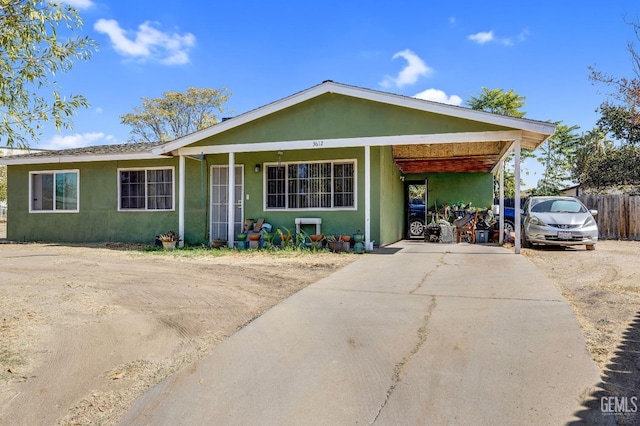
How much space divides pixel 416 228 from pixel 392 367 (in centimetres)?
1296

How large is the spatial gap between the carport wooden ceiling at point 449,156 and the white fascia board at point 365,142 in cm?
152

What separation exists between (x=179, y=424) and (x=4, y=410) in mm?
1161

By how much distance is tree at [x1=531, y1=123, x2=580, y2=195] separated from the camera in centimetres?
2864

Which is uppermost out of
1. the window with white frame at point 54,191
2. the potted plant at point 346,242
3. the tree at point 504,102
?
the tree at point 504,102

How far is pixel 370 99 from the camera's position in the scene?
943cm

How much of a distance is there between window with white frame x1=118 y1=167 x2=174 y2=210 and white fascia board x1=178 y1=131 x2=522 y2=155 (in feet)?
5.26

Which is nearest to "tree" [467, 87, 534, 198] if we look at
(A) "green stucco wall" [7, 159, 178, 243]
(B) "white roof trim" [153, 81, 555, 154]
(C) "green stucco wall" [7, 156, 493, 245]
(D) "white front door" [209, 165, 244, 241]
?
(C) "green stucco wall" [7, 156, 493, 245]

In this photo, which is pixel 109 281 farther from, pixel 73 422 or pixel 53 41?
pixel 73 422

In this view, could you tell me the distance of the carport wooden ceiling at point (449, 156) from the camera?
1088 centimetres

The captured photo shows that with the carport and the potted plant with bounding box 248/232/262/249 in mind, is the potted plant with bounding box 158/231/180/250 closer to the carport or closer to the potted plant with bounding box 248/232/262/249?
the potted plant with bounding box 248/232/262/249

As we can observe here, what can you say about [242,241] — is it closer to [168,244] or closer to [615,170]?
[168,244]

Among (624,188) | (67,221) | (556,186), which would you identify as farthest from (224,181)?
(556,186)

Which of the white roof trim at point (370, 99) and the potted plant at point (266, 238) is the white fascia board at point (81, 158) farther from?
the potted plant at point (266, 238)

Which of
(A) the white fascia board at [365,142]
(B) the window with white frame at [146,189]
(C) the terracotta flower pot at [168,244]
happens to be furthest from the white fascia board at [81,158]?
(C) the terracotta flower pot at [168,244]
